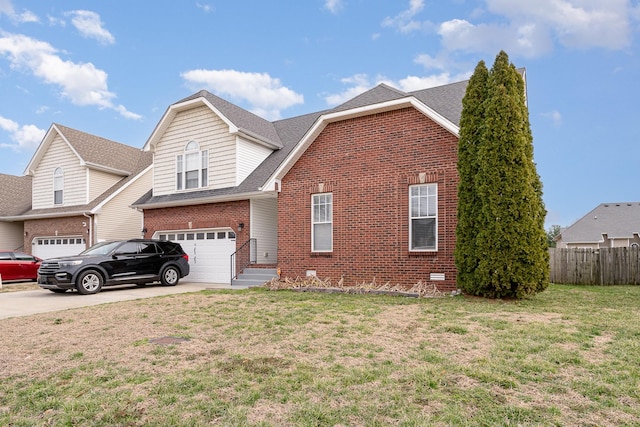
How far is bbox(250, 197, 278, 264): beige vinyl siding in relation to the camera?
1504cm

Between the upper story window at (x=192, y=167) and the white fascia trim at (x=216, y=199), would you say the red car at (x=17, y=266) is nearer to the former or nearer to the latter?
the white fascia trim at (x=216, y=199)

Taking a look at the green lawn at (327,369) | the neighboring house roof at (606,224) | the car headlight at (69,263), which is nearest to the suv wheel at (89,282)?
the car headlight at (69,263)

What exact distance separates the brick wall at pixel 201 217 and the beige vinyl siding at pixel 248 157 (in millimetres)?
1204

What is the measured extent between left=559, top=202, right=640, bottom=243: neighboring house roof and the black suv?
3581 centimetres

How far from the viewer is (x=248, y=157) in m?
16.2

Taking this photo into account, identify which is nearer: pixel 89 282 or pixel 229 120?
pixel 89 282

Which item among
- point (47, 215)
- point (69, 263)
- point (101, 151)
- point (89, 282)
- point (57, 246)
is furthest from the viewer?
point (101, 151)

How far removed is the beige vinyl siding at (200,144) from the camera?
1600cm

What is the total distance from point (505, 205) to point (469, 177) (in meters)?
1.07

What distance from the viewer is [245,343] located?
18.2ft

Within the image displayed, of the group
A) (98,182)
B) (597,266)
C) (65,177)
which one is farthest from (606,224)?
(65,177)

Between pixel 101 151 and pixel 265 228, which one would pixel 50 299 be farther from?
pixel 101 151

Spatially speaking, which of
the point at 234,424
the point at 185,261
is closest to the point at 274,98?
the point at 185,261

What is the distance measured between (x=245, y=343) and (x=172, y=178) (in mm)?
13398
